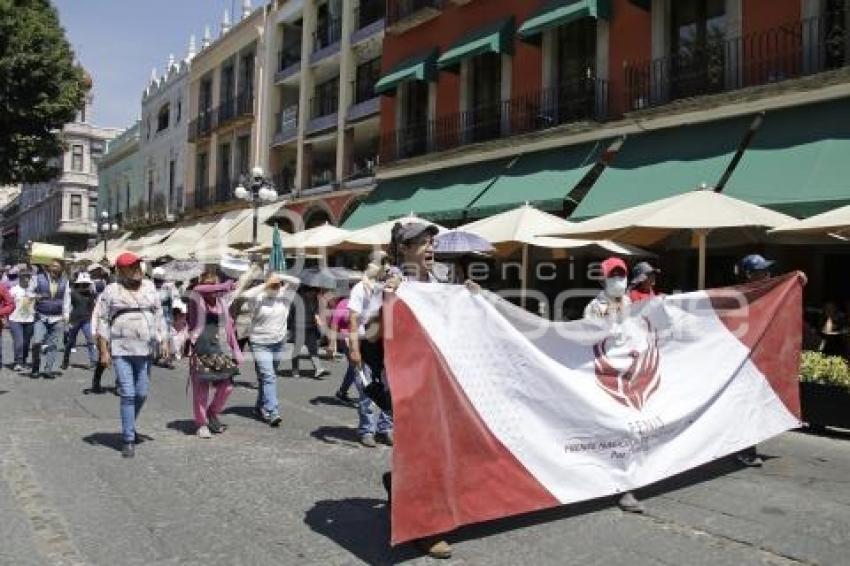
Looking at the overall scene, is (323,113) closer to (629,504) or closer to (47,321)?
(47,321)

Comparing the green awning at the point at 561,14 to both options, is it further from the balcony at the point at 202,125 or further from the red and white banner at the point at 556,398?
the balcony at the point at 202,125

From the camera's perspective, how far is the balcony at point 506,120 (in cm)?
1683

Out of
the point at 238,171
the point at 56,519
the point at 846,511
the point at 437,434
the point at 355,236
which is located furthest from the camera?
the point at 238,171

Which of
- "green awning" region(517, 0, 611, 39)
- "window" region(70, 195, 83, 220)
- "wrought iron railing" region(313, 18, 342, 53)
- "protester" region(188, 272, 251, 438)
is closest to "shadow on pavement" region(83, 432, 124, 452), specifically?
"protester" region(188, 272, 251, 438)

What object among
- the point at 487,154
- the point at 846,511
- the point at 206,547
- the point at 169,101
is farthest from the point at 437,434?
the point at 169,101

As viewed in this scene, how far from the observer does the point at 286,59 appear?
3106 centimetres

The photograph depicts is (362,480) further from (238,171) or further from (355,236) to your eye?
(238,171)

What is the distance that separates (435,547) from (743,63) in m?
12.0

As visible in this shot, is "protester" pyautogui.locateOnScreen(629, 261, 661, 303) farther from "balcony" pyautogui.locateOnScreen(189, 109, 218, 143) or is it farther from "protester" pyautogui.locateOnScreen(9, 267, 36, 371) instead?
"balcony" pyautogui.locateOnScreen(189, 109, 218, 143)

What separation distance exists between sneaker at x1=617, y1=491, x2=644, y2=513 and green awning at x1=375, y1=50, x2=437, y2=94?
17.2m

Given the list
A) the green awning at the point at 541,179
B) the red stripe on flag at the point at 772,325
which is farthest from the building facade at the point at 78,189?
the red stripe on flag at the point at 772,325

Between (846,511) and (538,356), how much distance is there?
2272 mm

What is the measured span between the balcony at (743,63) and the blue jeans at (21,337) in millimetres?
10922

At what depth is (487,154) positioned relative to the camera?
62.0 feet
